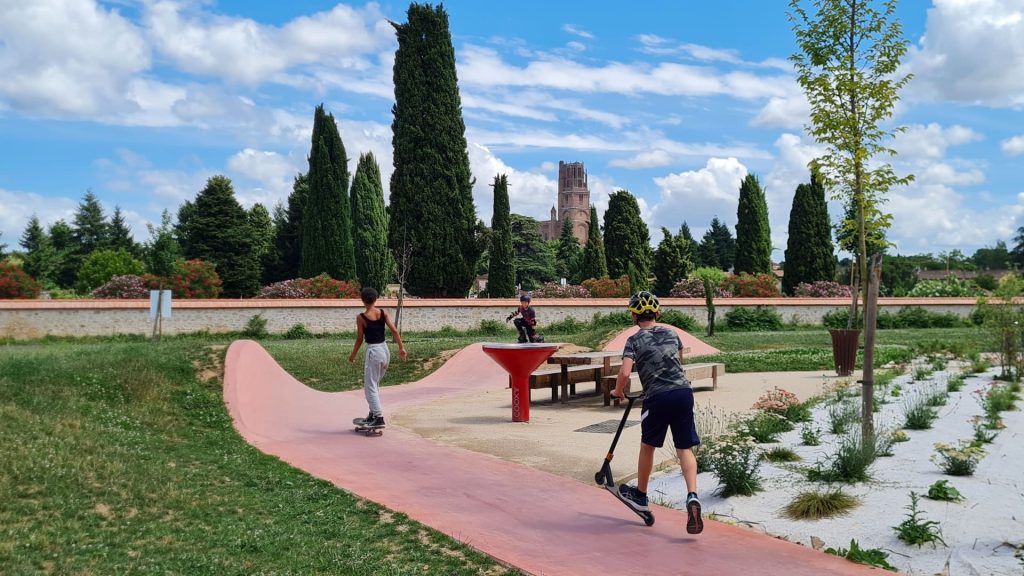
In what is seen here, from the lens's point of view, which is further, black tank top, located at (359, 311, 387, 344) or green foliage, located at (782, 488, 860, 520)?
black tank top, located at (359, 311, 387, 344)

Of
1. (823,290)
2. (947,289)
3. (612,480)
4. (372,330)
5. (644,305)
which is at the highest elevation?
(947,289)

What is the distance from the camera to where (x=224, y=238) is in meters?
41.7

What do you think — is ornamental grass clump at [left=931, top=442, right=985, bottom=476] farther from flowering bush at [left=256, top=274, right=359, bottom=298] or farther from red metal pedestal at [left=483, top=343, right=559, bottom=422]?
flowering bush at [left=256, top=274, right=359, bottom=298]

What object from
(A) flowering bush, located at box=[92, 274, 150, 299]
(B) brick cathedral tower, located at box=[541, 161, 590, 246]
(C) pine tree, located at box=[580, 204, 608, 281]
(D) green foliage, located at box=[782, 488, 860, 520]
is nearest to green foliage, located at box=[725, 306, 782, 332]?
(A) flowering bush, located at box=[92, 274, 150, 299]

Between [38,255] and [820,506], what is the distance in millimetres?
64745

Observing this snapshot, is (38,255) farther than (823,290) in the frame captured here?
Yes

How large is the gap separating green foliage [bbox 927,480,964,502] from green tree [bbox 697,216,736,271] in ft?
278

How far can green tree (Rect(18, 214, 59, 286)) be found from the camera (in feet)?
186

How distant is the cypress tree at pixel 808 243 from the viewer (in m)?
45.6

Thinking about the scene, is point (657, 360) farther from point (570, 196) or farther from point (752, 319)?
point (570, 196)

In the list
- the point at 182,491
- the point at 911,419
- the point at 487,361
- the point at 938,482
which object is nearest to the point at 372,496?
the point at 182,491

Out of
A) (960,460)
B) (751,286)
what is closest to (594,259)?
(751,286)

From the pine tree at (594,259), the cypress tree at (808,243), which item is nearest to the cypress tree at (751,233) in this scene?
the cypress tree at (808,243)

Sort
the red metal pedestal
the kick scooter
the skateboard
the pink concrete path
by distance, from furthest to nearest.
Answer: the red metal pedestal < the skateboard < the kick scooter < the pink concrete path
